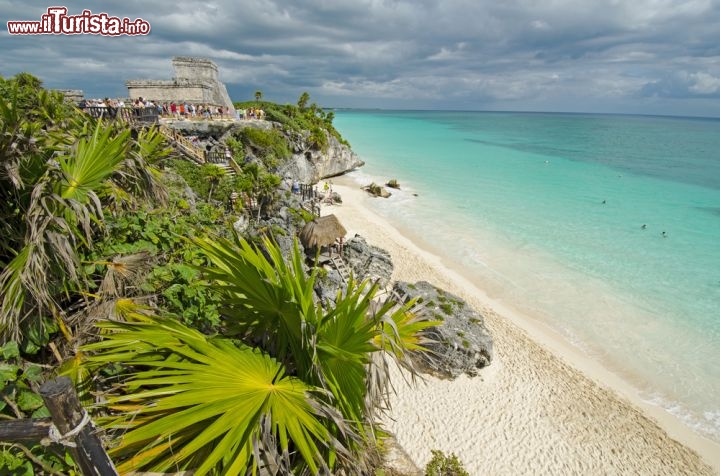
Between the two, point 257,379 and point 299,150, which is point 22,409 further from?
point 299,150

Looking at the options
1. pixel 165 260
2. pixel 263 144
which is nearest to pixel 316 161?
pixel 263 144

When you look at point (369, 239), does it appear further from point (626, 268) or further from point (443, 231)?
point (626, 268)

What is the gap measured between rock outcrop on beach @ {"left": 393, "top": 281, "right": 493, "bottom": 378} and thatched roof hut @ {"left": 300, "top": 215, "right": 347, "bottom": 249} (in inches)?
188

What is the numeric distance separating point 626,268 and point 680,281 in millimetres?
2144

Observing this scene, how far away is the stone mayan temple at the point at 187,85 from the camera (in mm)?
25828

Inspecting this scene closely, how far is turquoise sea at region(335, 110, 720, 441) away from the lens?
1156 cm

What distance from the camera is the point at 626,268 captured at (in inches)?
695

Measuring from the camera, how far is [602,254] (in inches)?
755

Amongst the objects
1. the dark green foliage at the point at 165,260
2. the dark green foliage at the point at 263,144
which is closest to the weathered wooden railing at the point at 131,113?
the dark green foliage at the point at 263,144

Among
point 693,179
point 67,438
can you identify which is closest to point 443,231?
point 67,438

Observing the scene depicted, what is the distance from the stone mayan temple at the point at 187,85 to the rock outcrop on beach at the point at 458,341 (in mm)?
26292

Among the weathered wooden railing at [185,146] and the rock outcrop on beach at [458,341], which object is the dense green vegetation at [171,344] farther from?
the weathered wooden railing at [185,146]

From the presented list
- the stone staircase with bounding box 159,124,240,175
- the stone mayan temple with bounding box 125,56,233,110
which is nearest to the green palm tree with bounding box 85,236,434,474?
the stone staircase with bounding box 159,124,240,175

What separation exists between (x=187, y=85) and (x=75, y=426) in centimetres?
3130
